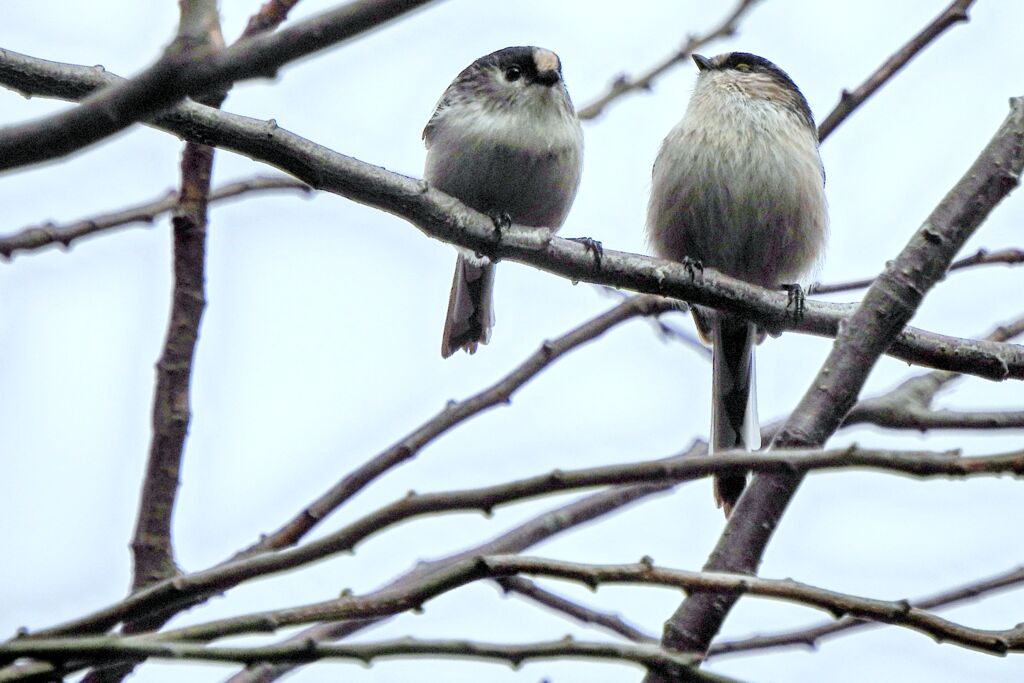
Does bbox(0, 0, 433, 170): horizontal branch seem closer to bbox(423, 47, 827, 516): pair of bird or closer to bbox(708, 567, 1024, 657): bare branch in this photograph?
bbox(708, 567, 1024, 657): bare branch

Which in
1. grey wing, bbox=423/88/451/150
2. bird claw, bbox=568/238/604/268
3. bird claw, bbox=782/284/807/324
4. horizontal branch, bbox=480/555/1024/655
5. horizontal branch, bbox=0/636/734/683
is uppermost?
grey wing, bbox=423/88/451/150

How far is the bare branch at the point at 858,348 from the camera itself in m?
2.23

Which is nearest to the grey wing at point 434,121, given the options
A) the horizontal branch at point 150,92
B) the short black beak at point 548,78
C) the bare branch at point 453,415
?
the short black beak at point 548,78

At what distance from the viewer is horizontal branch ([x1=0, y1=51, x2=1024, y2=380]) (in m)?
3.09

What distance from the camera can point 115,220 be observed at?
3.62 m

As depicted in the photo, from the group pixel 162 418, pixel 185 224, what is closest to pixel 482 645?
pixel 162 418

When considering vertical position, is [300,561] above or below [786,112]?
below

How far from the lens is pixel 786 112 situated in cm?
623

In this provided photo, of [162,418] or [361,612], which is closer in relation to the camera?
[361,612]

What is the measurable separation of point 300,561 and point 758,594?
0.60 meters

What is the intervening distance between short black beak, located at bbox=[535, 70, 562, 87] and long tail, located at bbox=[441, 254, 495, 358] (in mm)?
980

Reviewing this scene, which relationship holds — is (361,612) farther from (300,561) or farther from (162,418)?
(162,418)

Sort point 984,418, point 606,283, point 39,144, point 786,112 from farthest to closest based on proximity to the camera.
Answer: point 786,112 < point 606,283 < point 984,418 < point 39,144

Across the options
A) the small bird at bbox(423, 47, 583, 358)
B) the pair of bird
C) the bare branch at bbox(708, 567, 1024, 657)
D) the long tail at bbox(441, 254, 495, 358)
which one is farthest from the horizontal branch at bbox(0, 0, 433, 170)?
the long tail at bbox(441, 254, 495, 358)
